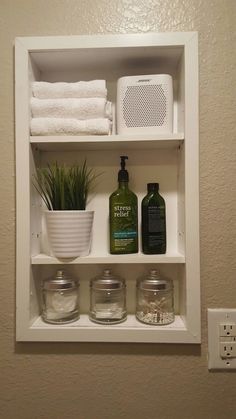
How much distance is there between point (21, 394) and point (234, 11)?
1120 millimetres

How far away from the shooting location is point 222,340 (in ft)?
→ 2.24

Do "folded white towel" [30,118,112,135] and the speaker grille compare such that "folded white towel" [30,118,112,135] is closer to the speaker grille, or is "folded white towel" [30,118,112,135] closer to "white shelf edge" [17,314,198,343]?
the speaker grille

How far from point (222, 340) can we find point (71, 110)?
2.23ft

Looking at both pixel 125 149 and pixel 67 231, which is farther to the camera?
pixel 125 149

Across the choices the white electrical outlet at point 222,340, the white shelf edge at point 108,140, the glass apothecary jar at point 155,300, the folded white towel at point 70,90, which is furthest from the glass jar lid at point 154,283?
the folded white towel at point 70,90

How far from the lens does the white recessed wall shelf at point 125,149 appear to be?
0.66 metres

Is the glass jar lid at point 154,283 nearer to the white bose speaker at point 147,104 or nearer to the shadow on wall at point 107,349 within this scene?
the shadow on wall at point 107,349

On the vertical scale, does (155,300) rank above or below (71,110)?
below

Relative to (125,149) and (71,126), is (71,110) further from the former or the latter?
(125,149)

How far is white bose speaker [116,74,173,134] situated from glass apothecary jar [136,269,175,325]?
0.37 m

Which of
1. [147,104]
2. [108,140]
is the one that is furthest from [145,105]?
[108,140]

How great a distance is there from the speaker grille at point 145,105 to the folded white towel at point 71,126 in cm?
6

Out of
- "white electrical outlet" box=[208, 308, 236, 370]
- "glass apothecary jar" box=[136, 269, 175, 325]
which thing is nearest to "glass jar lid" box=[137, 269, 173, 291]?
"glass apothecary jar" box=[136, 269, 175, 325]

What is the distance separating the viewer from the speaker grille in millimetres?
669
